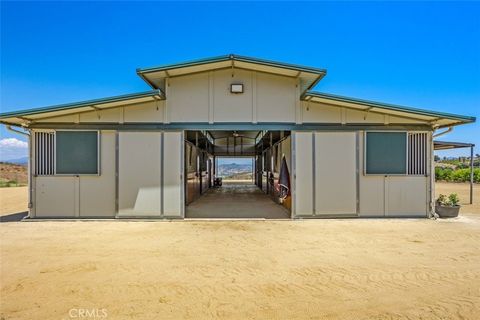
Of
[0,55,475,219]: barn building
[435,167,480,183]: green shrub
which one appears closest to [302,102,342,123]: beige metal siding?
[0,55,475,219]: barn building

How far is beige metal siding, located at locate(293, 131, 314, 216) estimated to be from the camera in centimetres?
767

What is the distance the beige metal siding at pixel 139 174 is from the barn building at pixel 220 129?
0.09 feet

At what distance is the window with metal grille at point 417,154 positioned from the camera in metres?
7.91

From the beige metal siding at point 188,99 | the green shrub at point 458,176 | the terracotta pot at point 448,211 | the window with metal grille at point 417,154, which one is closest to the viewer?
the beige metal siding at point 188,99

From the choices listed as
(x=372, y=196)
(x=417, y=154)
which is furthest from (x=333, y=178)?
(x=417, y=154)

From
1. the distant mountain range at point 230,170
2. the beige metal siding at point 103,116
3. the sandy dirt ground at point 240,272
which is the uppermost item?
the beige metal siding at point 103,116

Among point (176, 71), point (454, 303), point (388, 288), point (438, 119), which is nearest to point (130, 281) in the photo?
point (388, 288)

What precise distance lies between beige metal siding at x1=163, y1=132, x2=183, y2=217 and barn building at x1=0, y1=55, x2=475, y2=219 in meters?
0.03

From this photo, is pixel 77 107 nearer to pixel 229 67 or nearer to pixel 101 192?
pixel 101 192

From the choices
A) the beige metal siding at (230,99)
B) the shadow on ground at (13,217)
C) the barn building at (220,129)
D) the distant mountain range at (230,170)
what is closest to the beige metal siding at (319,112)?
the barn building at (220,129)

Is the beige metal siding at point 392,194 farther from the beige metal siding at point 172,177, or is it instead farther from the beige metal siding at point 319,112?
the beige metal siding at point 172,177

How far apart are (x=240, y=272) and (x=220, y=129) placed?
4.47m

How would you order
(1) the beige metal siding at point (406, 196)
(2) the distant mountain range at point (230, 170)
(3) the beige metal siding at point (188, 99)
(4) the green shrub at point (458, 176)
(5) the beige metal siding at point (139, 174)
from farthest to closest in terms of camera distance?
(2) the distant mountain range at point (230, 170) → (4) the green shrub at point (458, 176) → (1) the beige metal siding at point (406, 196) → (3) the beige metal siding at point (188, 99) → (5) the beige metal siding at point (139, 174)

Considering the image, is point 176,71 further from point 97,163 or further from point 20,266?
point 20,266
